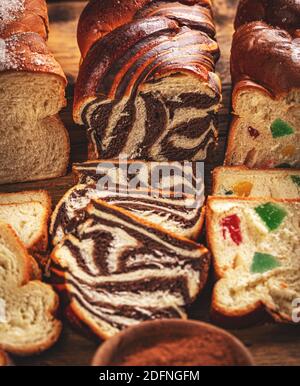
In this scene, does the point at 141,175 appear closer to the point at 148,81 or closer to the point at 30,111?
the point at 148,81

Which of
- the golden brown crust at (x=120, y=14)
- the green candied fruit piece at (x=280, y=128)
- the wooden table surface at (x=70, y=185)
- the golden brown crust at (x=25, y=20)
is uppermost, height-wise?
the golden brown crust at (x=120, y=14)

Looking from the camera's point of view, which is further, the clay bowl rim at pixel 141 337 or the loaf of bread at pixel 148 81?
the loaf of bread at pixel 148 81

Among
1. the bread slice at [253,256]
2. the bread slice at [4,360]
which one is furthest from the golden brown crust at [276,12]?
the bread slice at [4,360]

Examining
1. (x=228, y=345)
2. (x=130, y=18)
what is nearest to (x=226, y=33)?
(x=130, y=18)

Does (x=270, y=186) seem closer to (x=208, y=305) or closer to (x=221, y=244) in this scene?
(x=221, y=244)

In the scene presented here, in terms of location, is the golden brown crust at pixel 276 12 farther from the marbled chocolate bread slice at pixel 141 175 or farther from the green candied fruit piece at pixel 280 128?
the marbled chocolate bread slice at pixel 141 175

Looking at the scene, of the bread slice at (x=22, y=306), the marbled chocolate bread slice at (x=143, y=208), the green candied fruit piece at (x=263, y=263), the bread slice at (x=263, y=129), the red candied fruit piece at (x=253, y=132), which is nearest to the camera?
the bread slice at (x=22, y=306)

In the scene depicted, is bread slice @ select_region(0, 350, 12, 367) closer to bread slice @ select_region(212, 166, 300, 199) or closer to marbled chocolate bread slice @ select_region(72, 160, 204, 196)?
marbled chocolate bread slice @ select_region(72, 160, 204, 196)
